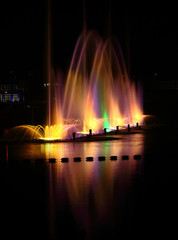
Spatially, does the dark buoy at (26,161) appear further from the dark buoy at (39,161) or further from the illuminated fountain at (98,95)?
the illuminated fountain at (98,95)

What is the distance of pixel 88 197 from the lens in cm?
1083

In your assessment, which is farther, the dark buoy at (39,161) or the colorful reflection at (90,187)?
the dark buoy at (39,161)

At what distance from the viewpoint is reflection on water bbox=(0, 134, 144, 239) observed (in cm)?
854

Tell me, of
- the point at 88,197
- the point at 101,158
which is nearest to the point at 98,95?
the point at 101,158

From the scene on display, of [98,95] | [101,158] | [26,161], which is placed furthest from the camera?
[98,95]

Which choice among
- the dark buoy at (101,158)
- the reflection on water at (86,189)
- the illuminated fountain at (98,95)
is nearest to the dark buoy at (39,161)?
the reflection on water at (86,189)

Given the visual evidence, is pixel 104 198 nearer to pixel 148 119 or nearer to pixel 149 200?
pixel 149 200

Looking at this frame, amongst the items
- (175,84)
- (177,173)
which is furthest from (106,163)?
(175,84)

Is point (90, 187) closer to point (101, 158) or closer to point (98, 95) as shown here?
point (101, 158)

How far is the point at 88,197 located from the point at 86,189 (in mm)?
1041

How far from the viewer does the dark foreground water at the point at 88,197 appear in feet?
27.2

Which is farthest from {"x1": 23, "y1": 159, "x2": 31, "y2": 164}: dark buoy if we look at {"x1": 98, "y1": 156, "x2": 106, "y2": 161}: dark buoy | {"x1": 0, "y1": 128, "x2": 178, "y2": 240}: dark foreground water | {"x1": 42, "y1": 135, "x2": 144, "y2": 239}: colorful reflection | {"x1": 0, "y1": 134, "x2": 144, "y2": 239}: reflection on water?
{"x1": 98, "y1": 156, "x2": 106, "y2": 161}: dark buoy

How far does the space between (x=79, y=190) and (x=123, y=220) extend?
3.06m

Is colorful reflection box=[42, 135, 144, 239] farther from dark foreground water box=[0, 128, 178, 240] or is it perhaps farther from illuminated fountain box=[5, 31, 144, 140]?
illuminated fountain box=[5, 31, 144, 140]
